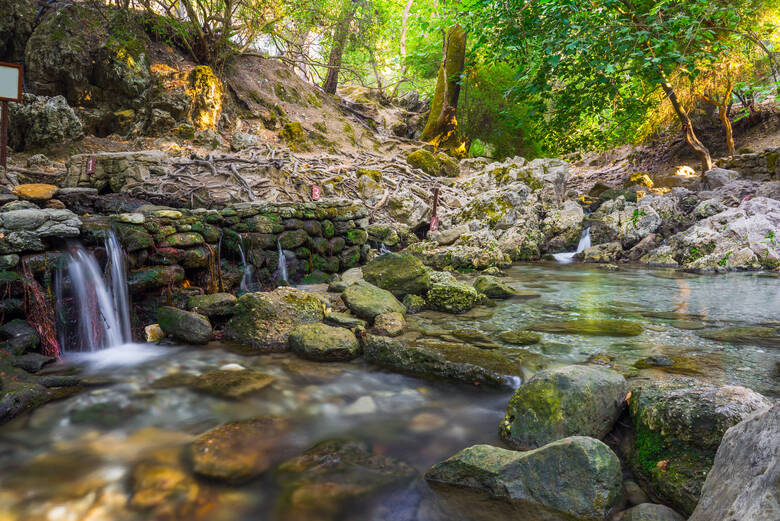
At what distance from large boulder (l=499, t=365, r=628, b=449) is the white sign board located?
803 cm

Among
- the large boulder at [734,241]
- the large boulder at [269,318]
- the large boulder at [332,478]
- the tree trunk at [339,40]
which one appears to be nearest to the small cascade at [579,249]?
the large boulder at [734,241]

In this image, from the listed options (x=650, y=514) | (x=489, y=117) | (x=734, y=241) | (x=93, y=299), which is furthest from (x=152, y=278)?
(x=489, y=117)

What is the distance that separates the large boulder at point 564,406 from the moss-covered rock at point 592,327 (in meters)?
2.15

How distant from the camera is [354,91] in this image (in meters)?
26.2

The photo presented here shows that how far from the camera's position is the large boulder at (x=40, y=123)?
29.5 feet

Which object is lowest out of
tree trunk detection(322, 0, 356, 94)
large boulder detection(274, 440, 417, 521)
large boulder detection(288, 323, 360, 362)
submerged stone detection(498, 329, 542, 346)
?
large boulder detection(274, 440, 417, 521)

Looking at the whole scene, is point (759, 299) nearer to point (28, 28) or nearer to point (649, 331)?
point (649, 331)

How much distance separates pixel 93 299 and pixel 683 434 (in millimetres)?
5506

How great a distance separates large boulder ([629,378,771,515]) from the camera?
2.03 meters

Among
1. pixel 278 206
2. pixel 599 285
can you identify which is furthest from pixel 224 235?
pixel 599 285

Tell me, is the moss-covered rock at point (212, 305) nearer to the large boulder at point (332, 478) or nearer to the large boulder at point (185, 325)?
the large boulder at point (185, 325)

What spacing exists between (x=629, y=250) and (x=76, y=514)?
13.5 m

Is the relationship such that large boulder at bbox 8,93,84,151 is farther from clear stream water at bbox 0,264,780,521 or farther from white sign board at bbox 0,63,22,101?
clear stream water at bbox 0,264,780,521

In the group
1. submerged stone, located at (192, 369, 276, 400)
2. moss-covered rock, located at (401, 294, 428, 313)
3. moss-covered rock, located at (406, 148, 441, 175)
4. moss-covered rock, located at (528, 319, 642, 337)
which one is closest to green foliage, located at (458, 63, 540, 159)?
moss-covered rock, located at (406, 148, 441, 175)
